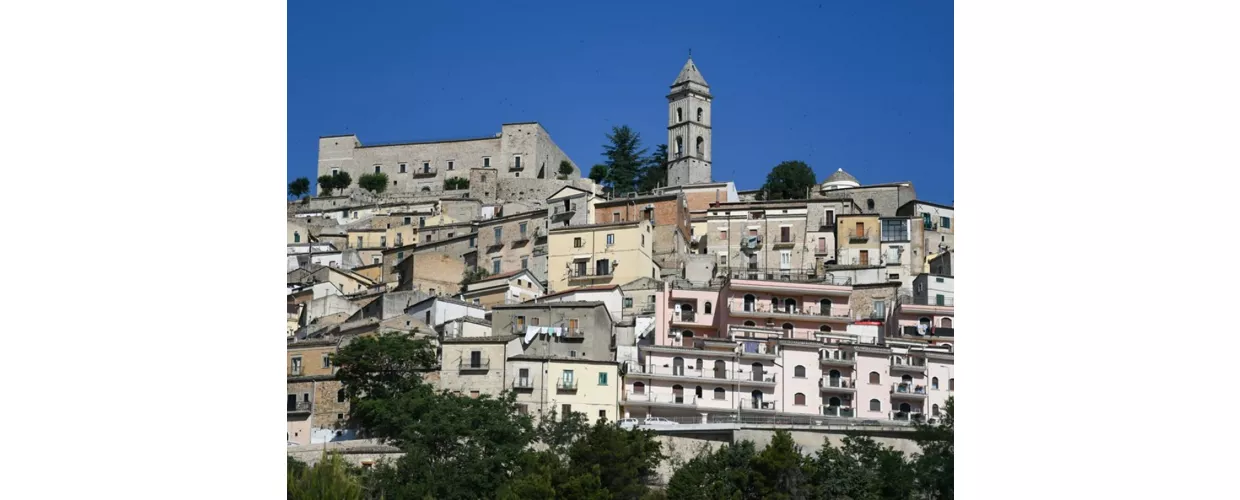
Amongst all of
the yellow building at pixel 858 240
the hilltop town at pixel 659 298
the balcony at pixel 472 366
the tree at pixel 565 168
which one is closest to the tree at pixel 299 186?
the hilltop town at pixel 659 298

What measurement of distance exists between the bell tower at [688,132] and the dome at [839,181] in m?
4.04

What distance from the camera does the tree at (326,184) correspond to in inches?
1479

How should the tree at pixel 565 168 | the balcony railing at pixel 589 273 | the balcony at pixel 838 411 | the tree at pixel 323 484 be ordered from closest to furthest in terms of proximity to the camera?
the tree at pixel 323 484 < the balcony at pixel 838 411 < the balcony railing at pixel 589 273 < the tree at pixel 565 168

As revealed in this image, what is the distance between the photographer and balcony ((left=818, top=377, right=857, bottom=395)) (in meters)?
16.8

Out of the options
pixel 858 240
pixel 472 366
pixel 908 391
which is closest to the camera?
pixel 908 391

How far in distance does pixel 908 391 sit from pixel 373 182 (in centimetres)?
2423

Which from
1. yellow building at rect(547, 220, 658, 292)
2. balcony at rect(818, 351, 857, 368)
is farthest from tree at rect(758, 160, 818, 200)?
balcony at rect(818, 351, 857, 368)

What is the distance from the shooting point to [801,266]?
80.4 feet

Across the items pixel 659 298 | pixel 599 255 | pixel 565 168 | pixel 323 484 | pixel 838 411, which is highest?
pixel 565 168

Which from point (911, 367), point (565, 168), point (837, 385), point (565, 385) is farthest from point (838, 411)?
point (565, 168)

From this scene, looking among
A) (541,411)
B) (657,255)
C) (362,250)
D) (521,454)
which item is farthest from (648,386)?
(362,250)

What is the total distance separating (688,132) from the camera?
34.6 metres

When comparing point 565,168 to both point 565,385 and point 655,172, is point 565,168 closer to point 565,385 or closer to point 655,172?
point 655,172

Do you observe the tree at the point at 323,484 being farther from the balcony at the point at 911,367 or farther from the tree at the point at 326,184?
the tree at the point at 326,184
